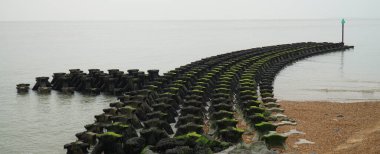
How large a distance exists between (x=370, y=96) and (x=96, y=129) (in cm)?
2065

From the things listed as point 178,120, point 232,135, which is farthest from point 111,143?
point 232,135

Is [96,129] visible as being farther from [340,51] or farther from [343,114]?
[340,51]

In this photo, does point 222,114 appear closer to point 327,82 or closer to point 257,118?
point 257,118

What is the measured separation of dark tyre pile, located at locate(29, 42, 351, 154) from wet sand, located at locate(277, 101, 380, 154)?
114 cm

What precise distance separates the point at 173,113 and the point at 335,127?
315 inches

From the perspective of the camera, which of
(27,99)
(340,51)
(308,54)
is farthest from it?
(340,51)

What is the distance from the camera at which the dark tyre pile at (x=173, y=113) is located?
18.5 meters

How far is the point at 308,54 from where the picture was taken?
67750 mm

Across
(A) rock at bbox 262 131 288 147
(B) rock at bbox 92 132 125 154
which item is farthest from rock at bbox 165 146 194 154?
(A) rock at bbox 262 131 288 147

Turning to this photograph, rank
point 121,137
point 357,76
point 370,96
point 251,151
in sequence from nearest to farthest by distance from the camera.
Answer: point 251,151, point 121,137, point 370,96, point 357,76

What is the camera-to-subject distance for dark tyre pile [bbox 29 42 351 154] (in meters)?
18.5

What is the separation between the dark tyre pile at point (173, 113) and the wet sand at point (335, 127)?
1.14 meters

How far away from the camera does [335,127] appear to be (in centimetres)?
2222

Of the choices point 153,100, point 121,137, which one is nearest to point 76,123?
point 153,100
